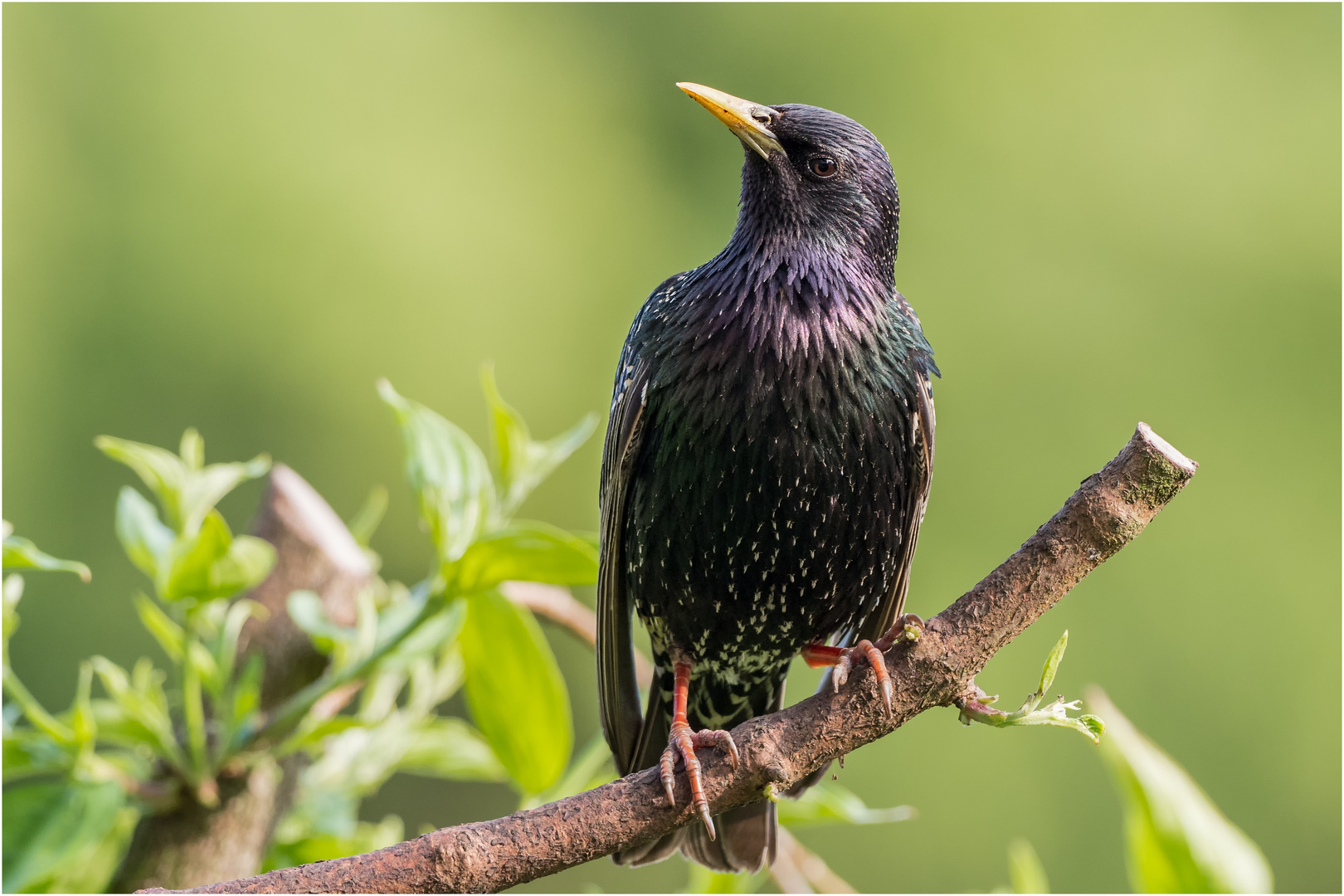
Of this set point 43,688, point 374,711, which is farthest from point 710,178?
point 374,711

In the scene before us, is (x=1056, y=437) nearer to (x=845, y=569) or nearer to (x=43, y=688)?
(x=845, y=569)

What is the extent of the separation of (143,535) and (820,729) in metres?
1.33

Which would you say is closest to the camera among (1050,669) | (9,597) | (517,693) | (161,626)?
(1050,669)

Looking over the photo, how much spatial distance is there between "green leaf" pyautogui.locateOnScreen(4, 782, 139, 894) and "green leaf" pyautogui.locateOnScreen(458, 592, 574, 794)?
668 mm

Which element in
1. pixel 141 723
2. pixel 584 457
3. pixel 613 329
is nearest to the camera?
pixel 141 723

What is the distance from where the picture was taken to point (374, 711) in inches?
97.8

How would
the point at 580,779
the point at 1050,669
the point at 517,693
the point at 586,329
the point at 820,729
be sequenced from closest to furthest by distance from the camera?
the point at 1050,669
the point at 820,729
the point at 517,693
the point at 580,779
the point at 586,329

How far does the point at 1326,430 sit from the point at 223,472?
7.08 metres

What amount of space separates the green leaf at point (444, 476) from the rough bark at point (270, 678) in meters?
0.43

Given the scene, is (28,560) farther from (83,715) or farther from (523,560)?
(523,560)

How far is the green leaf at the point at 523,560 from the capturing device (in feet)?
6.58

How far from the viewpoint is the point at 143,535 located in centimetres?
218

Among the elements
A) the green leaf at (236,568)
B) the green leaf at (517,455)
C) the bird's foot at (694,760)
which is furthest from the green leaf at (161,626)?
the bird's foot at (694,760)

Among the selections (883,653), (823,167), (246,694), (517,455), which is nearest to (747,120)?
(823,167)
